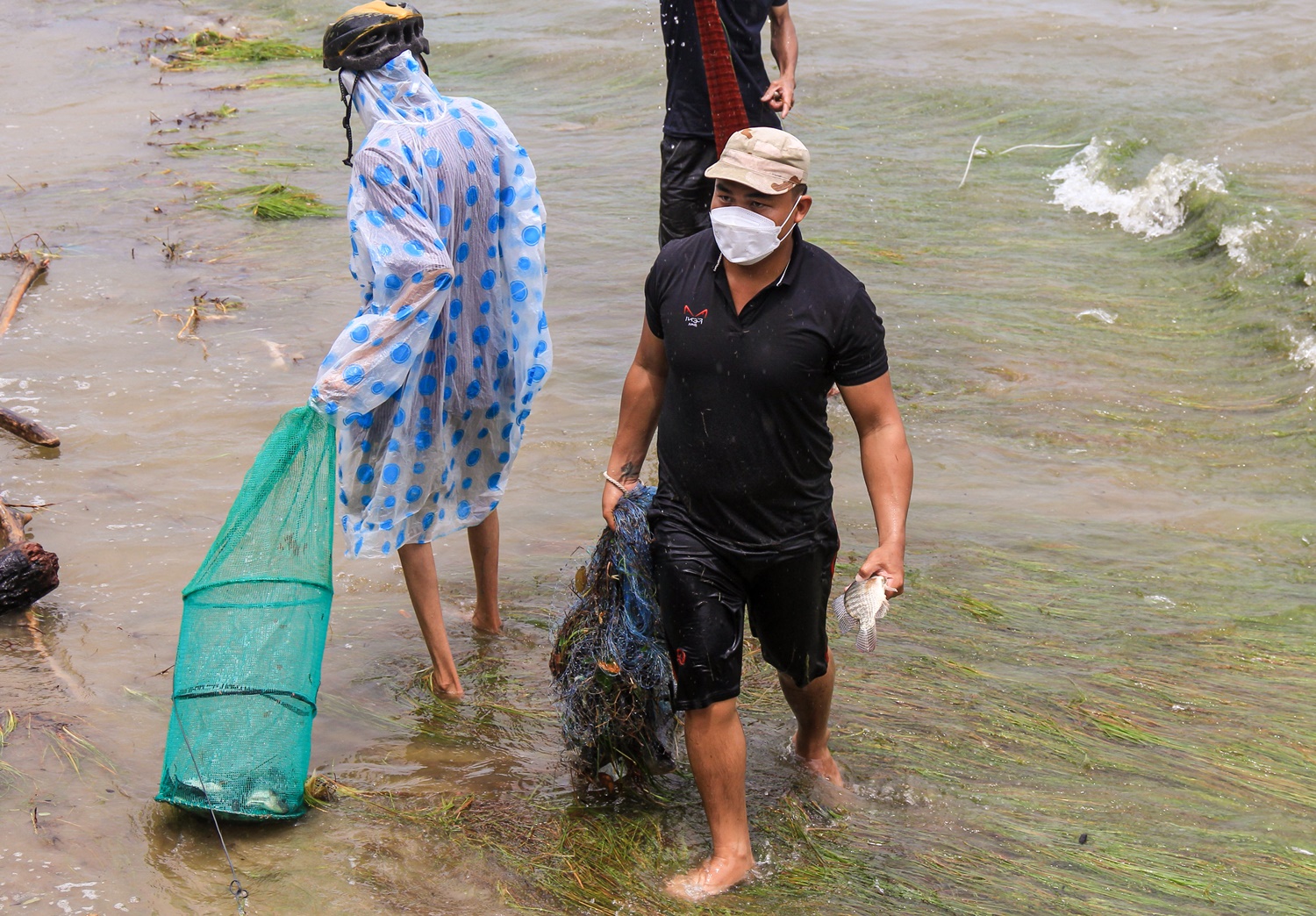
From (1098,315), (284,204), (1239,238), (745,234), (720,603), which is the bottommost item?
(1098,315)

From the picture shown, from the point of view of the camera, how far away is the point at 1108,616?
466 cm

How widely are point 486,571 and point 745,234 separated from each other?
1834 millimetres

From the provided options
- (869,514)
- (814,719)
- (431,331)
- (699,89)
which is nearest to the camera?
(814,719)

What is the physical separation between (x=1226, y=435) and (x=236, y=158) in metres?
Answer: 8.08

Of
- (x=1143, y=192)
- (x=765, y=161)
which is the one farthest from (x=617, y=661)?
(x=1143, y=192)

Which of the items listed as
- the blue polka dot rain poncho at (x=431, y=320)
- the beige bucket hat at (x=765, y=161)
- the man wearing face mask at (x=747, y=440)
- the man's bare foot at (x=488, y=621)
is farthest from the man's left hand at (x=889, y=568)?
the man's bare foot at (x=488, y=621)

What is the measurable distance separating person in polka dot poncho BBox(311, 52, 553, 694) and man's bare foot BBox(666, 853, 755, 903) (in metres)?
1.19

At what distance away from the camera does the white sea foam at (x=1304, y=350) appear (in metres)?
7.23

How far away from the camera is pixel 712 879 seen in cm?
323

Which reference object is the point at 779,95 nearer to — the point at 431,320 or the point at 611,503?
the point at 431,320

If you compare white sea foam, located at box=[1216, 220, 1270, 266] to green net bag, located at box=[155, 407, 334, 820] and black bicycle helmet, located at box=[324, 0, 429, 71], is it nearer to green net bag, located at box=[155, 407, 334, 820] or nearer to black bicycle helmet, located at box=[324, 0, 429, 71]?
black bicycle helmet, located at box=[324, 0, 429, 71]

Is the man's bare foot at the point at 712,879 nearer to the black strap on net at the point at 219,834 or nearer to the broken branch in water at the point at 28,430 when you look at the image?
the black strap on net at the point at 219,834

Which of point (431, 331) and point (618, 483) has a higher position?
point (431, 331)

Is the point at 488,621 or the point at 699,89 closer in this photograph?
the point at 488,621
